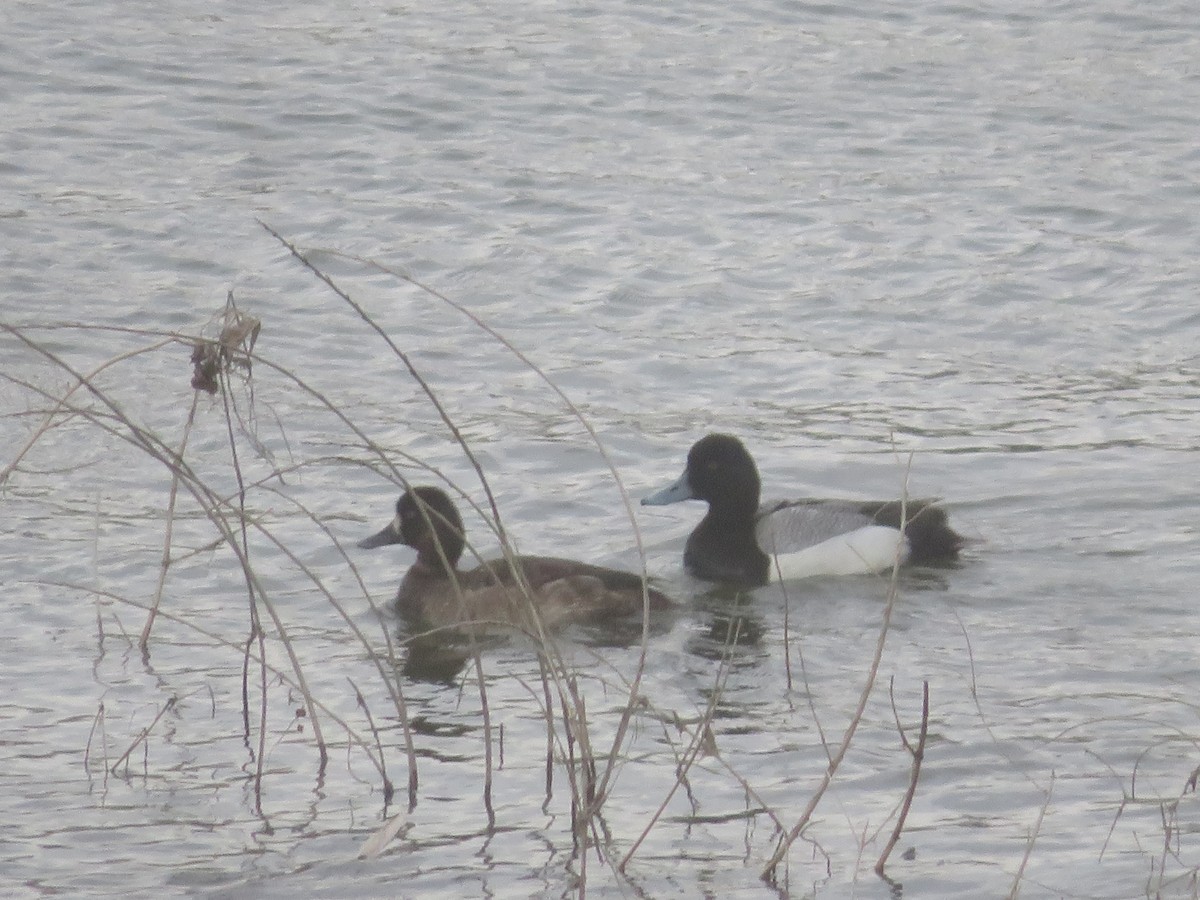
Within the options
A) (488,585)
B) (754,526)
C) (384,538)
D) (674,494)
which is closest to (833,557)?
(754,526)

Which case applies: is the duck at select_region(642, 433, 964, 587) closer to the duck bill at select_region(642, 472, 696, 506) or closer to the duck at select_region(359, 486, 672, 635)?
the duck bill at select_region(642, 472, 696, 506)

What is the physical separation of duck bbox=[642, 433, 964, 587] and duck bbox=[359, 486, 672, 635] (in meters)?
0.61

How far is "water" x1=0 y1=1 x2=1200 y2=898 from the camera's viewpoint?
6.11 metres

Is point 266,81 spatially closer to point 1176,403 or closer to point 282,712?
point 1176,403

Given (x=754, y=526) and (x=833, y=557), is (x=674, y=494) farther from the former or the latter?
(x=833, y=557)

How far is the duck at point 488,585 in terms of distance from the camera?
855 cm

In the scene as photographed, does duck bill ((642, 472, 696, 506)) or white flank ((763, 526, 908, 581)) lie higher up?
duck bill ((642, 472, 696, 506))

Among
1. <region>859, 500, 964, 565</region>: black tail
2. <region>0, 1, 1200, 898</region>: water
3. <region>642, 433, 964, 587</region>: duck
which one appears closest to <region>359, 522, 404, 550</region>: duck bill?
<region>0, 1, 1200, 898</region>: water

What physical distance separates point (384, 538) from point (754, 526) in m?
1.69

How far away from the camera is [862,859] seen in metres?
5.76

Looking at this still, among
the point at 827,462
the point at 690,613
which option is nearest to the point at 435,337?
the point at 827,462

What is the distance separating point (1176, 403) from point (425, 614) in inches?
177

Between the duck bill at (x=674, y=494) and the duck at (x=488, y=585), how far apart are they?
646mm

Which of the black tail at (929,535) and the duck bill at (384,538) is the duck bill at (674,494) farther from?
the duck bill at (384,538)
